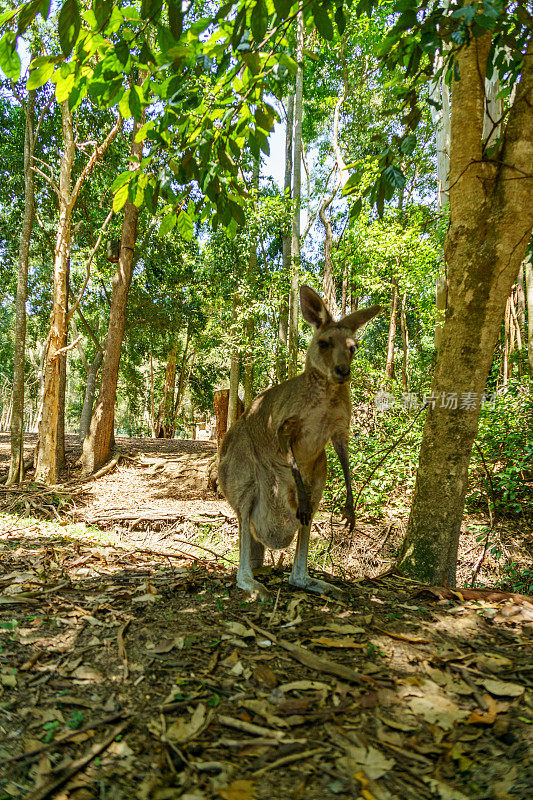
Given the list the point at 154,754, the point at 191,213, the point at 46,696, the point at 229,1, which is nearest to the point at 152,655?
the point at 46,696

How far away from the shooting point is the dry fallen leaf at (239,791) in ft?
4.91

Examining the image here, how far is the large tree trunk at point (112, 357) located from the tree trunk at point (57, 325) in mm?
1463

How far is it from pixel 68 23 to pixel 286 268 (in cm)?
1107

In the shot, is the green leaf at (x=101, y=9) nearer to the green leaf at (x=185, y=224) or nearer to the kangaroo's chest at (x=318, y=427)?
the green leaf at (x=185, y=224)

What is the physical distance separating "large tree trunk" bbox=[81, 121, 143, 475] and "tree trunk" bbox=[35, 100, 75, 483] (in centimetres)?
146

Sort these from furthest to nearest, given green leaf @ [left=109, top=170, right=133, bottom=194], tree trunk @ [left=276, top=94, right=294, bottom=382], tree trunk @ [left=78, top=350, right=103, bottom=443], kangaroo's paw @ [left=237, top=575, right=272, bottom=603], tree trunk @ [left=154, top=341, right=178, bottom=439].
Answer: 1. tree trunk @ [left=154, top=341, right=178, bottom=439]
2. tree trunk @ [left=276, top=94, right=294, bottom=382]
3. tree trunk @ [left=78, top=350, right=103, bottom=443]
4. kangaroo's paw @ [left=237, top=575, right=272, bottom=603]
5. green leaf @ [left=109, top=170, right=133, bottom=194]

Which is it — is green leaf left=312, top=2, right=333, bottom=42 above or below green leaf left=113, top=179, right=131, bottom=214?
above

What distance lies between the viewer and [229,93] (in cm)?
289

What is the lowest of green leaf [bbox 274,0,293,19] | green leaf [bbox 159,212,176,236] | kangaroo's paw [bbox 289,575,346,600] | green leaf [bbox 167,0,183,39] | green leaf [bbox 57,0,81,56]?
kangaroo's paw [bbox 289,575,346,600]

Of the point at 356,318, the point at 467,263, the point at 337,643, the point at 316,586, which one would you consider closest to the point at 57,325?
the point at 356,318

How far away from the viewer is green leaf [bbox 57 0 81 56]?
1.89 m

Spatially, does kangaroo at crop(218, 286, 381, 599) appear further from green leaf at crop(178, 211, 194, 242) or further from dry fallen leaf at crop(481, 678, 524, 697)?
dry fallen leaf at crop(481, 678, 524, 697)

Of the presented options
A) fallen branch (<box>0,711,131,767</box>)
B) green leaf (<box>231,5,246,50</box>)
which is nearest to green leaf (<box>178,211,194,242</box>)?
green leaf (<box>231,5,246,50</box>)

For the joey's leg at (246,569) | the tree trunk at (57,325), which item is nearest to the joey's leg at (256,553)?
the joey's leg at (246,569)
